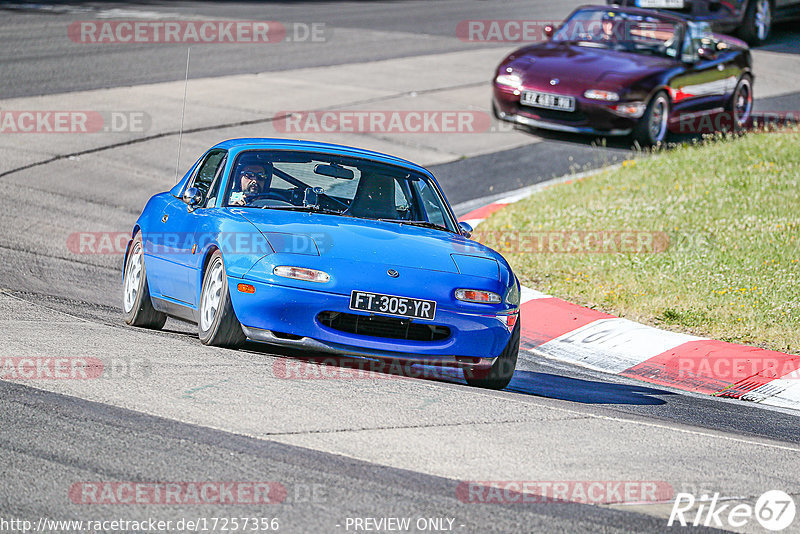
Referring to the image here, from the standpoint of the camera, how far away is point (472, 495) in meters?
4.65

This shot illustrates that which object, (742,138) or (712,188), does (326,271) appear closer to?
(712,188)

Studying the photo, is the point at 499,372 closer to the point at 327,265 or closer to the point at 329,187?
the point at 327,265

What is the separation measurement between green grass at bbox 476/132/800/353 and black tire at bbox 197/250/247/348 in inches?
154

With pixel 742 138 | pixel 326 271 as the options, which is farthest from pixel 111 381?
pixel 742 138

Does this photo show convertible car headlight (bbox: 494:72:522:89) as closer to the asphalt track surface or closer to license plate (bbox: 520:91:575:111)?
license plate (bbox: 520:91:575:111)

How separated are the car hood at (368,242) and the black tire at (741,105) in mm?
10729

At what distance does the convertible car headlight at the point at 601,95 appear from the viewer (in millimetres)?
14953

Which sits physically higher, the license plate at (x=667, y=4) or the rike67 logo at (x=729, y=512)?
the rike67 logo at (x=729, y=512)

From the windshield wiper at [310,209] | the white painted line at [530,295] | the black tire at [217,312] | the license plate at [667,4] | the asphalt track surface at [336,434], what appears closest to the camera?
the asphalt track surface at [336,434]

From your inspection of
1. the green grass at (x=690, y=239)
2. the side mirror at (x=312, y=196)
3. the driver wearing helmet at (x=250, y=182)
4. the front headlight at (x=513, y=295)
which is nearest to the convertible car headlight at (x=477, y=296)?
the front headlight at (x=513, y=295)

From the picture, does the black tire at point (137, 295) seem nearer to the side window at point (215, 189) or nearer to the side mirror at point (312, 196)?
the side window at point (215, 189)

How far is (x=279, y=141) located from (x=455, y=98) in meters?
10.2

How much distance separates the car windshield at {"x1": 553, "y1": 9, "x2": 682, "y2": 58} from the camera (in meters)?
16.3

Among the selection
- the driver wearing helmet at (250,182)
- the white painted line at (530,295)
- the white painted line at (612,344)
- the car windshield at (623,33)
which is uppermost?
the driver wearing helmet at (250,182)
